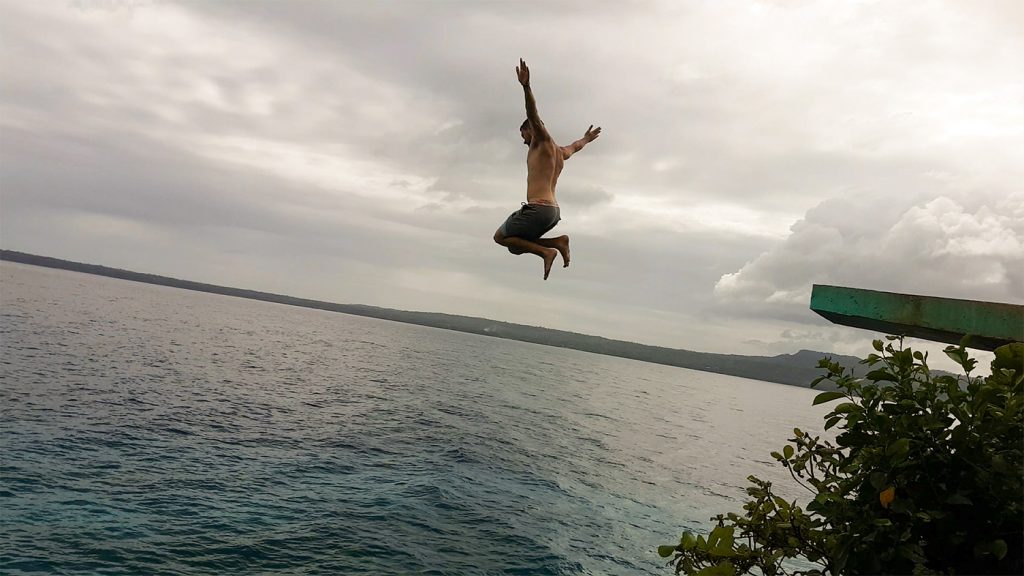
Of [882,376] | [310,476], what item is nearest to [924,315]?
[882,376]

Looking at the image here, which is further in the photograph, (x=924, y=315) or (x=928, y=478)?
(x=924, y=315)

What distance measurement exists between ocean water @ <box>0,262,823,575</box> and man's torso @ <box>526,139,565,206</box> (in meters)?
14.7

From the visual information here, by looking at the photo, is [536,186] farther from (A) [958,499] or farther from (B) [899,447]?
(A) [958,499]

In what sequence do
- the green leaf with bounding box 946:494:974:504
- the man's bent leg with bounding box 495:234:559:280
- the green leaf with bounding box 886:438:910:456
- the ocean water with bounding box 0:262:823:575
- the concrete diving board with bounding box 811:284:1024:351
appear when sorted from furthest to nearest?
the ocean water with bounding box 0:262:823:575 → the man's bent leg with bounding box 495:234:559:280 → the concrete diving board with bounding box 811:284:1024:351 → the green leaf with bounding box 886:438:910:456 → the green leaf with bounding box 946:494:974:504

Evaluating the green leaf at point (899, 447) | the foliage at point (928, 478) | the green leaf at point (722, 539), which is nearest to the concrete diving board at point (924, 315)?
the foliage at point (928, 478)

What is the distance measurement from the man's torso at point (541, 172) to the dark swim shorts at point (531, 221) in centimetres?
9

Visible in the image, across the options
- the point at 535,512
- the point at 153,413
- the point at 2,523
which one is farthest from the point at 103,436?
the point at 535,512

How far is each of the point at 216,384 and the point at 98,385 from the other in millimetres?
10208

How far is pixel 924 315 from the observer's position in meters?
4.06

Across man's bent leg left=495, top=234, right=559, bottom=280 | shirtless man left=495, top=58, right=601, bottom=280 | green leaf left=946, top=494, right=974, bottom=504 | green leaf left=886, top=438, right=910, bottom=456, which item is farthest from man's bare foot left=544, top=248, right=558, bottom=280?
green leaf left=946, top=494, right=974, bottom=504

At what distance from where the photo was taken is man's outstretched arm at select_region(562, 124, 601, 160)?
290 inches

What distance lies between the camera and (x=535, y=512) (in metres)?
24.9

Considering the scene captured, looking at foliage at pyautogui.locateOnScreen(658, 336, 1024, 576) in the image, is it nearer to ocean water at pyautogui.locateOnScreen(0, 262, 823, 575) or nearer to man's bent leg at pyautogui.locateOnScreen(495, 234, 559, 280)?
man's bent leg at pyautogui.locateOnScreen(495, 234, 559, 280)

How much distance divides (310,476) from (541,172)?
2441cm
